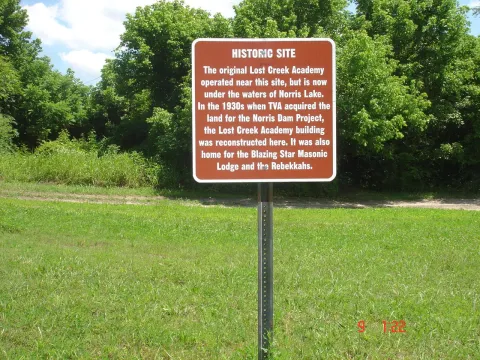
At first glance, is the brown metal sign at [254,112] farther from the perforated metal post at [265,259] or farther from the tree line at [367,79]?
the tree line at [367,79]

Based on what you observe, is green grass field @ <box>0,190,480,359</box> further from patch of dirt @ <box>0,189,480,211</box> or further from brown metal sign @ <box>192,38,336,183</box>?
patch of dirt @ <box>0,189,480,211</box>

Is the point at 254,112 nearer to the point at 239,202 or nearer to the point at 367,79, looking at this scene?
the point at 239,202

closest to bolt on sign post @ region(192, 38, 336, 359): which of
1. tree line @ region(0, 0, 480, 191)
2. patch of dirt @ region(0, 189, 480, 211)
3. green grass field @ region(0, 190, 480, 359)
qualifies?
green grass field @ region(0, 190, 480, 359)

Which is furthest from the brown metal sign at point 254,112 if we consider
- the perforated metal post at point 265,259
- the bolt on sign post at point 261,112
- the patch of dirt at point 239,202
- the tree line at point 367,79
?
the tree line at point 367,79

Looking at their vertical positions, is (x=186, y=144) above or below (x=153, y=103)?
below

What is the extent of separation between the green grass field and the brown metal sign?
1497mm

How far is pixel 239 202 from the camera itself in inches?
752

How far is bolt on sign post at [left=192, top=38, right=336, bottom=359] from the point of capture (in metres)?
3.67

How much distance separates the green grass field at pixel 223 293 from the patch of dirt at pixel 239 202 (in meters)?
7.08

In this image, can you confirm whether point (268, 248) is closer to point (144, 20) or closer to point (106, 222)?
point (106, 222)

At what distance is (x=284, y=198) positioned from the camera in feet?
68.1

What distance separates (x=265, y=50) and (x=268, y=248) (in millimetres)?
1365

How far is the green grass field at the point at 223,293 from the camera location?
4469 mm

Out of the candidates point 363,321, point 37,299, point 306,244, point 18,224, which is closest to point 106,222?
point 18,224
